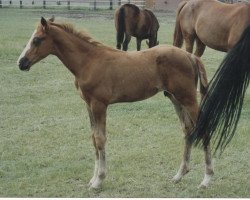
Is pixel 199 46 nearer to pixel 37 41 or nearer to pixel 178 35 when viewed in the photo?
pixel 178 35

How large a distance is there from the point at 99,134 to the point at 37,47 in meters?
0.83

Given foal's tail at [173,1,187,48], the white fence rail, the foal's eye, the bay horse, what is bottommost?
the white fence rail

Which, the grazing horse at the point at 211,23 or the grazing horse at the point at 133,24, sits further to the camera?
the grazing horse at the point at 133,24

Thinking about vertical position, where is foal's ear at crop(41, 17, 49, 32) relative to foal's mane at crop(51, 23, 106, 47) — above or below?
above

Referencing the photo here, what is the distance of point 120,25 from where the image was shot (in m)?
11.6

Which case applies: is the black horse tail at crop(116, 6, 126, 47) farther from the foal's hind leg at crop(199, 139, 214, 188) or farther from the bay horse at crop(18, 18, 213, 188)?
the foal's hind leg at crop(199, 139, 214, 188)

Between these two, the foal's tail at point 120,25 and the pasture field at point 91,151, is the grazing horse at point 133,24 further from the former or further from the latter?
the pasture field at point 91,151

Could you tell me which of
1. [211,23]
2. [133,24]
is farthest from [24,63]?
[133,24]

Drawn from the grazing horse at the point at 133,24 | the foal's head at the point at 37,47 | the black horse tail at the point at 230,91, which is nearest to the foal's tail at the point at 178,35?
the grazing horse at the point at 133,24

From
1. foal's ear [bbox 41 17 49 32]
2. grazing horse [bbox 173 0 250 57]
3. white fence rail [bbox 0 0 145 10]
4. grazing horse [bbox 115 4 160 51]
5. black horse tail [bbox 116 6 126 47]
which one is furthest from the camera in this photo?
white fence rail [bbox 0 0 145 10]

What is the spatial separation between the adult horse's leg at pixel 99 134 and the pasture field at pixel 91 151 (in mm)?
108

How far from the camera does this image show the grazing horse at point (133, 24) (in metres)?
11.6

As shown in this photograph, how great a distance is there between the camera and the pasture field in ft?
13.3

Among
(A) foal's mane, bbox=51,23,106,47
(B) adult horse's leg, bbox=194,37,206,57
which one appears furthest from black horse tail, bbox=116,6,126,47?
(A) foal's mane, bbox=51,23,106,47
